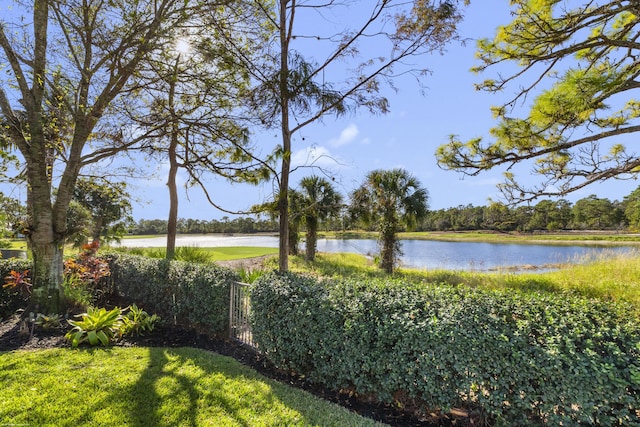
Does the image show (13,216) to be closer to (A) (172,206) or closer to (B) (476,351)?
(A) (172,206)

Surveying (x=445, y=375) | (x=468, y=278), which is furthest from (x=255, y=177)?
(x=468, y=278)

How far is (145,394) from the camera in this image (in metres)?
2.76

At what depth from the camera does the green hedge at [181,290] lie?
14.7 feet

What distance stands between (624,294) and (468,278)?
3.93 m

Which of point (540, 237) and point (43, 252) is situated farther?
point (540, 237)

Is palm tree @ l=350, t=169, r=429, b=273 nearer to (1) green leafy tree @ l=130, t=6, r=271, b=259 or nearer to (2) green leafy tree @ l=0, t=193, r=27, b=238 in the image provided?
(1) green leafy tree @ l=130, t=6, r=271, b=259

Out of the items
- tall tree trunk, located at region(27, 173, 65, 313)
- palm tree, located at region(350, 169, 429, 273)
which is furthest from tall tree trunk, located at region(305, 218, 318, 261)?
tall tree trunk, located at region(27, 173, 65, 313)

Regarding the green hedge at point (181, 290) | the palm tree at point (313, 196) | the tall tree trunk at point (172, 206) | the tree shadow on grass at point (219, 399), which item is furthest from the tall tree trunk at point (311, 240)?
the tree shadow on grass at point (219, 399)

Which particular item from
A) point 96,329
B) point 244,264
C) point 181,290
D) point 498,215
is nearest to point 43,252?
point 96,329

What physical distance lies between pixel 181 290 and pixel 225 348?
1.36 meters

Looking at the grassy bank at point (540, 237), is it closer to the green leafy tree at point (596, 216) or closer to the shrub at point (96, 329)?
the green leafy tree at point (596, 216)

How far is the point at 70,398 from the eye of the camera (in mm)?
2602

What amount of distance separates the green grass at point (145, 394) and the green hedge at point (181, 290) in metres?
0.91

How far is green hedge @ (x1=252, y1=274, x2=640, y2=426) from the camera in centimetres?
203
